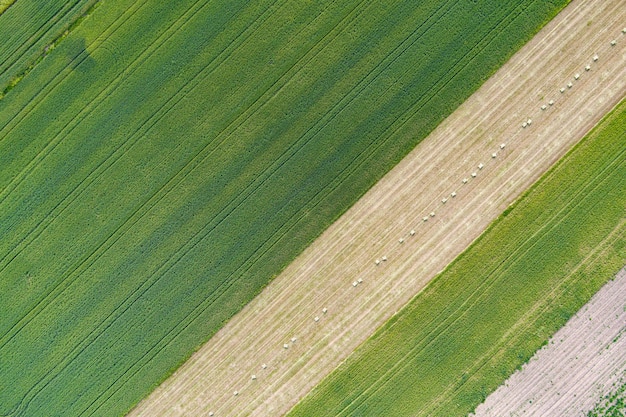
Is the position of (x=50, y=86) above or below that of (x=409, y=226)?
above

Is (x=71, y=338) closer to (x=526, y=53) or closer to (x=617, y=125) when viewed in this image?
(x=526, y=53)

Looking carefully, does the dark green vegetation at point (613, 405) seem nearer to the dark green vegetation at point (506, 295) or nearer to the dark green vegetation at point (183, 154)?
the dark green vegetation at point (506, 295)

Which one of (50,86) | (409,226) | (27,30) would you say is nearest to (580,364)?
(409,226)

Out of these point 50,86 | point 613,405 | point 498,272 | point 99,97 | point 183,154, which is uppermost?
A: point 50,86

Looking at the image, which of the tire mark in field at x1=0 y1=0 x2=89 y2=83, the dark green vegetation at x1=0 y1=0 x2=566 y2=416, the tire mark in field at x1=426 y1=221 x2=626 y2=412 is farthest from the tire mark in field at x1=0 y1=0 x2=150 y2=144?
the tire mark in field at x1=426 y1=221 x2=626 y2=412

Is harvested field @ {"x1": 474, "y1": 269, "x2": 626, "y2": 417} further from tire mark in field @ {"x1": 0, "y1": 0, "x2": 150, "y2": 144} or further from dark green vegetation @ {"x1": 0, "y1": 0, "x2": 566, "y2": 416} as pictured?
tire mark in field @ {"x1": 0, "y1": 0, "x2": 150, "y2": 144}

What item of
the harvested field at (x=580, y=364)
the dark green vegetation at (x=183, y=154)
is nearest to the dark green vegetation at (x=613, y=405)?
the harvested field at (x=580, y=364)

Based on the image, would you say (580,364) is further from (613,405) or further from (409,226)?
(409,226)
